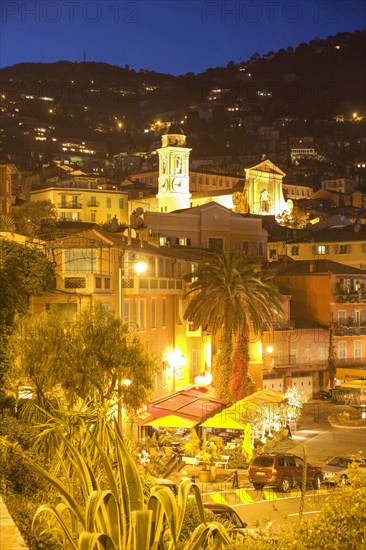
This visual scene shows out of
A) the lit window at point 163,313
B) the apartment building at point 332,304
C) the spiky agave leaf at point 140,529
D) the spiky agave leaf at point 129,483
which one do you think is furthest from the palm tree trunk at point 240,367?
the spiky agave leaf at point 140,529

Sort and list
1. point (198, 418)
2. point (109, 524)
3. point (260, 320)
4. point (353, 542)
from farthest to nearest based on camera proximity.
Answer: point (260, 320), point (198, 418), point (109, 524), point (353, 542)

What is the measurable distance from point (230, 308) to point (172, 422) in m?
9.35

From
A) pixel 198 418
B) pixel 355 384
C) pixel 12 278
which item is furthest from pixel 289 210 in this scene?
pixel 12 278

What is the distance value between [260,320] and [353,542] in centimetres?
3284

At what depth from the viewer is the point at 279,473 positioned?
29.7 m

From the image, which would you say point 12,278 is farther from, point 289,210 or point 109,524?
point 289,210

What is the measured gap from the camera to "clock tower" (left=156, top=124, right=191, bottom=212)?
10475 cm

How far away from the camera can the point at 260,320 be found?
4319cm

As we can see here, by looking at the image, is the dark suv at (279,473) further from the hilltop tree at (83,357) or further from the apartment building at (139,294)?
the apartment building at (139,294)

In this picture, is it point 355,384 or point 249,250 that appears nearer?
point 355,384

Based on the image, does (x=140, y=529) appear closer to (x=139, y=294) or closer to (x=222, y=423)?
(x=222, y=423)

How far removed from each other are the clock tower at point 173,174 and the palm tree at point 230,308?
60579 mm

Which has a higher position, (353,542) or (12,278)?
(12,278)

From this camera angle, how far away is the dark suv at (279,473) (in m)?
29.7
